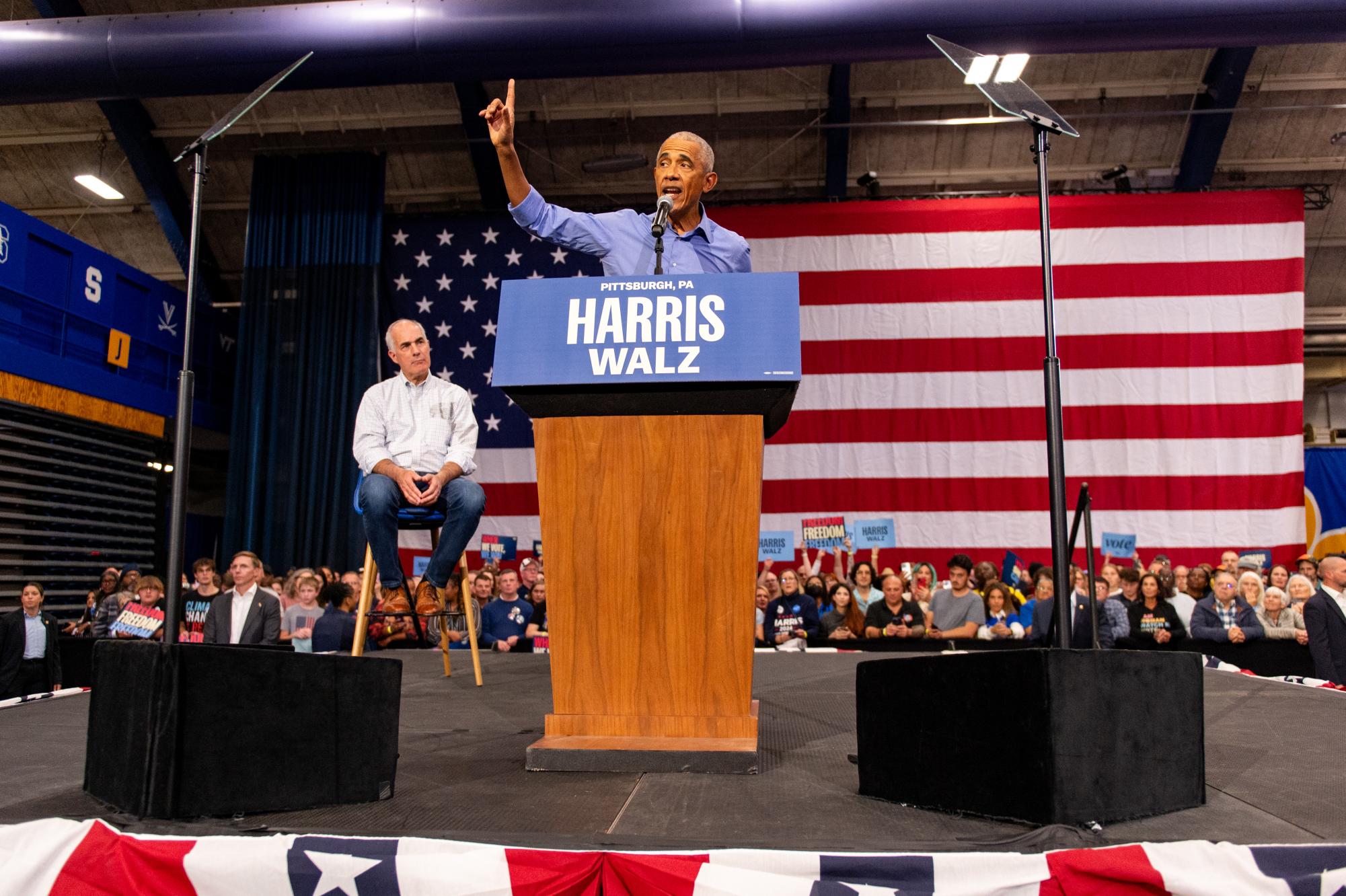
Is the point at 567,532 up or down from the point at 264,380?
down

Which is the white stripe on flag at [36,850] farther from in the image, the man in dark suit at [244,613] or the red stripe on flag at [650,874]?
the man in dark suit at [244,613]

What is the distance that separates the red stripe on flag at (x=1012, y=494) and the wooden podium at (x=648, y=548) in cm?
696

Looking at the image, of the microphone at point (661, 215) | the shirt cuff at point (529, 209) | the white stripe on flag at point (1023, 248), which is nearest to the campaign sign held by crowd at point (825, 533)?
the white stripe on flag at point (1023, 248)

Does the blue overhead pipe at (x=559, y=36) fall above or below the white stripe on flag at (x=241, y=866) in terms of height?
above

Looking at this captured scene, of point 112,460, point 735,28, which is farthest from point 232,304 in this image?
point 735,28

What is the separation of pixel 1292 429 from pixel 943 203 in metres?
3.92

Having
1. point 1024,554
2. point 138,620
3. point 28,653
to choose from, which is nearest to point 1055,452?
point 138,620

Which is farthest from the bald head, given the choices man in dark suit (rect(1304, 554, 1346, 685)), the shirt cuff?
the shirt cuff

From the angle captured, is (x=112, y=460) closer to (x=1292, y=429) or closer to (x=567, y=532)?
(x=567, y=532)

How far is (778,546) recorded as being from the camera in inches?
316

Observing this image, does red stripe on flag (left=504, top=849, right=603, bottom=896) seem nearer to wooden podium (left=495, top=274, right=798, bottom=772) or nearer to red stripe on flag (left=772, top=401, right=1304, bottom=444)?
wooden podium (left=495, top=274, right=798, bottom=772)

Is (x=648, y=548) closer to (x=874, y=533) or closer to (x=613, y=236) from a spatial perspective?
(x=613, y=236)

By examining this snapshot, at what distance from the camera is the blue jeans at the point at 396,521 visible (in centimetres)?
274

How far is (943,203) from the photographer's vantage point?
9.23m
